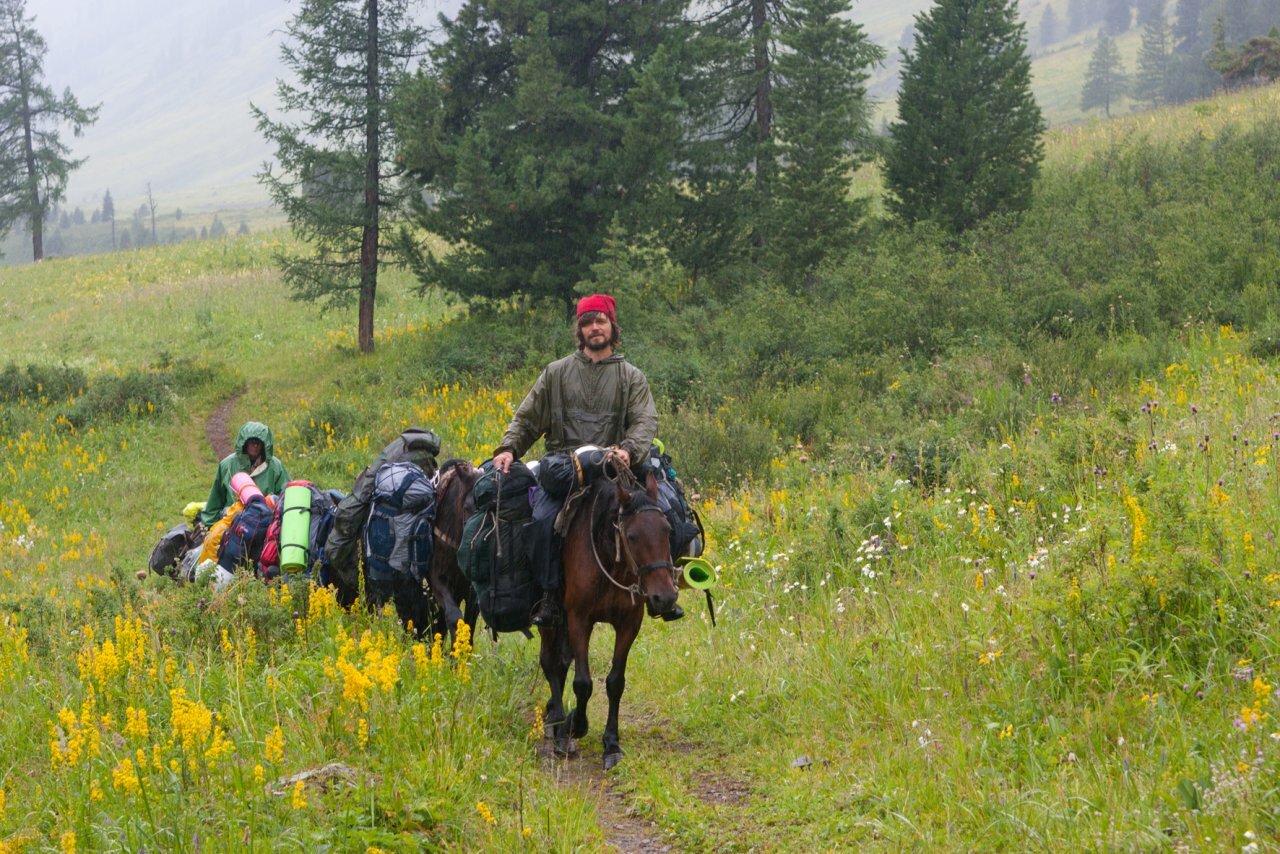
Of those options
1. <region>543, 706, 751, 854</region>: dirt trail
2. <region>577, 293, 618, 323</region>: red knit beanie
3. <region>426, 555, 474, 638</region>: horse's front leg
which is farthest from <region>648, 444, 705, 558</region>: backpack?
<region>426, 555, 474, 638</region>: horse's front leg

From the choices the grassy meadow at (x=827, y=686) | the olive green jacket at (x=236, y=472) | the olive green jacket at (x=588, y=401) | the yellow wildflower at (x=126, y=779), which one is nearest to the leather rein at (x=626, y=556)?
the olive green jacket at (x=588, y=401)

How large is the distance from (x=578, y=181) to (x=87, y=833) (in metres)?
19.6

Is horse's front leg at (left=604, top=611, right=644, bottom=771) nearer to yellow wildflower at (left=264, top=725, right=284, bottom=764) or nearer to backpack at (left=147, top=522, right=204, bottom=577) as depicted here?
yellow wildflower at (left=264, top=725, right=284, bottom=764)

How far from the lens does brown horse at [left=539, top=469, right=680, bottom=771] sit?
614cm

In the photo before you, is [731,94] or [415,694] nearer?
[415,694]

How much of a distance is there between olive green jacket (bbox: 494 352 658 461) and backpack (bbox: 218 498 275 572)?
278 cm

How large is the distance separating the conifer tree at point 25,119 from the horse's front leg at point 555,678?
5391cm

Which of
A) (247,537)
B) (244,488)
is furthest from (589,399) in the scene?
(244,488)

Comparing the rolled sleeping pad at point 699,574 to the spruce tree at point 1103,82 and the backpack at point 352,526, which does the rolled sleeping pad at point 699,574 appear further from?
the spruce tree at point 1103,82

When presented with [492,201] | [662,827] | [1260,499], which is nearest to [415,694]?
[662,827]

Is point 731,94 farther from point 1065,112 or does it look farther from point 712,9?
point 1065,112

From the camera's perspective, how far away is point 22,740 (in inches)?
224

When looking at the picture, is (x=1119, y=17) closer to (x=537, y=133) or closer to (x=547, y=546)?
(x=537, y=133)

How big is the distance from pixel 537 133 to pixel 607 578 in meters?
17.7
